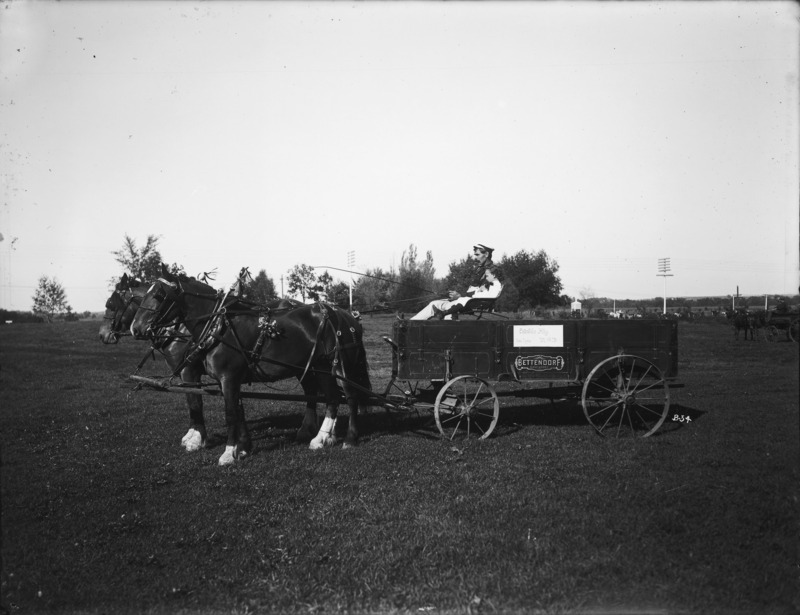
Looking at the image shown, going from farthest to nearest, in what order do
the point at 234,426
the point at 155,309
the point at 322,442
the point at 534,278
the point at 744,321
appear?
the point at 534,278, the point at 744,321, the point at 322,442, the point at 155,309, the point at 234,426

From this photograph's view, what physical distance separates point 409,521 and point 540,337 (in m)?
3.82

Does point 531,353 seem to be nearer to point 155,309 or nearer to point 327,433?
point 327,433

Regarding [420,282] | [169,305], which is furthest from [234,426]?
[420,282]

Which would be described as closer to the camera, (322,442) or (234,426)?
(234,426)

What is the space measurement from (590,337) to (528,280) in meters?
36.1

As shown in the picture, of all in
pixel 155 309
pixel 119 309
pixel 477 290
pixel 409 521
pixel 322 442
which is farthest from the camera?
pixel 119 309

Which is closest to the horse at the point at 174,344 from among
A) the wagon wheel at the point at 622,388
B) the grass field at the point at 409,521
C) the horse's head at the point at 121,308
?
the horse's head at the point at 121,308

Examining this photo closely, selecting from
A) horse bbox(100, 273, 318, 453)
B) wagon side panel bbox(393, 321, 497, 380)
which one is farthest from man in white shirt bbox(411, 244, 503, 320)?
horse bbox(100, 273, 318, 453)

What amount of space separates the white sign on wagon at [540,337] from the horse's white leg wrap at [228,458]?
431 centimetres

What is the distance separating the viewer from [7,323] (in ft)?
22.8

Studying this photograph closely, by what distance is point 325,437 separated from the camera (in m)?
8.11

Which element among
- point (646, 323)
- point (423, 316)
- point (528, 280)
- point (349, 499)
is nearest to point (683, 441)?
point (646, 323)

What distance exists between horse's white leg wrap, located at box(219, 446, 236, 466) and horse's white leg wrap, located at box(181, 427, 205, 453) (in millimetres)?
886

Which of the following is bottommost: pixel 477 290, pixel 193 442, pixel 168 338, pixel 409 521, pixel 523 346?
pixel 409 521
